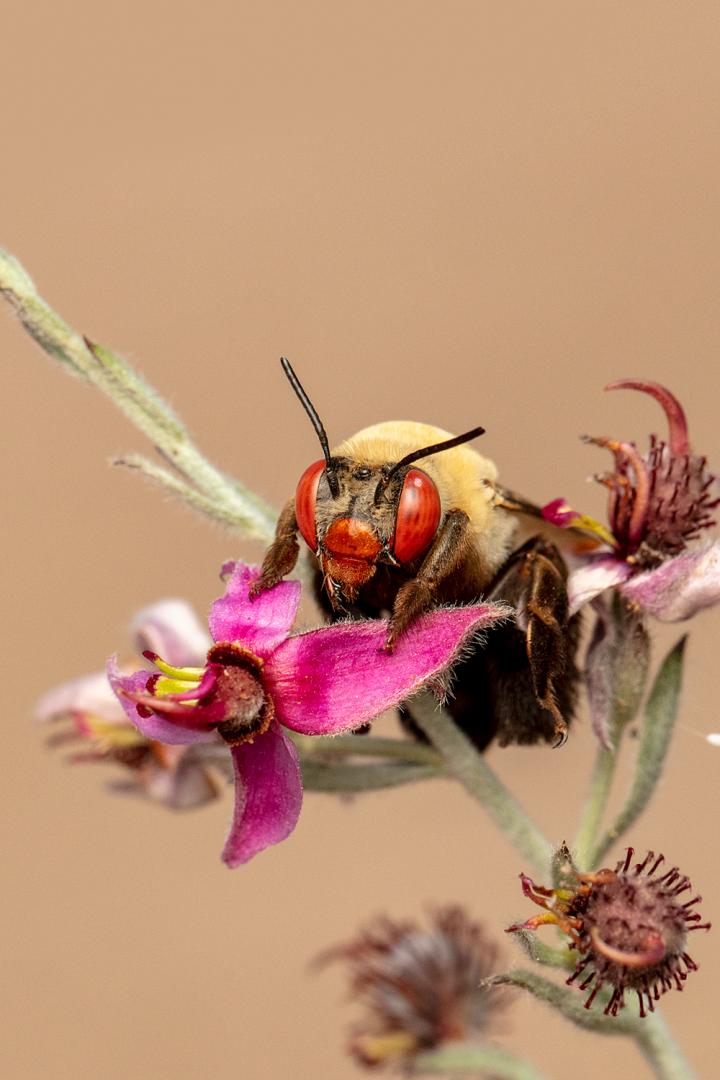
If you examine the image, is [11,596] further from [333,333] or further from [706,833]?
[706,833]

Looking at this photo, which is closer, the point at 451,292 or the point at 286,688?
the point at 286,688

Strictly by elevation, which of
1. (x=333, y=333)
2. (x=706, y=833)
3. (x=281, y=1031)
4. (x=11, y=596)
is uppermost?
(x=333, y=333)

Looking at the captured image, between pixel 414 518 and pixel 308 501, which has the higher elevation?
pixel 308 501

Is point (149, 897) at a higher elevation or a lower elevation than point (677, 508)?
higher

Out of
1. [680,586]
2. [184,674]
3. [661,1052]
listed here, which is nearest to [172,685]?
[184,674]

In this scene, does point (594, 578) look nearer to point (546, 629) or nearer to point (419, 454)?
point (546, 629)

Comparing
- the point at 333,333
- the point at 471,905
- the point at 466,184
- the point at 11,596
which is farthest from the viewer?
the point at 466,184

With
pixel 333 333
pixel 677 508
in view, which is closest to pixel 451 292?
pixel 333 333

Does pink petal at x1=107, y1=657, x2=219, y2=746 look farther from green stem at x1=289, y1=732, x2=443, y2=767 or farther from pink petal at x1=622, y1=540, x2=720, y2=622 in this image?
pink petal at x1=622, y1=540, x2=720, y2=622
